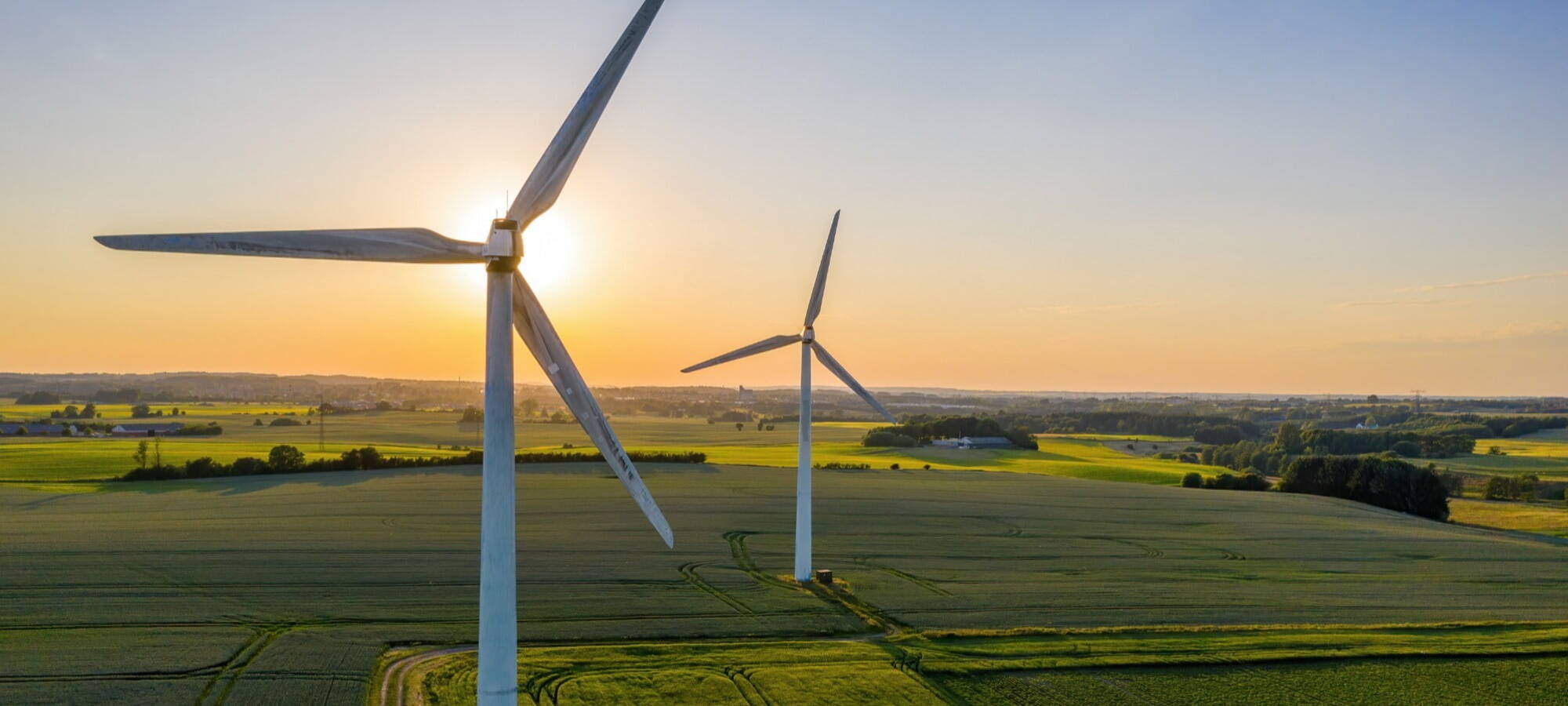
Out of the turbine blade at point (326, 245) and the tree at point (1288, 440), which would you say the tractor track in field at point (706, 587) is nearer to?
the turbine blade at point (326, 245)

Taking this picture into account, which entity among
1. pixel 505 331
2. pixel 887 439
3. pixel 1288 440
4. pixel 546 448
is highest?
pixel 505 331

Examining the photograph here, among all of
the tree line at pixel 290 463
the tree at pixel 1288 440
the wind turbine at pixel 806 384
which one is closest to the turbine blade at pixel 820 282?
the wind turbine at pixel 806 384

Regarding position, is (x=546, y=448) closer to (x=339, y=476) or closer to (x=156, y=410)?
(x=339, y=476)

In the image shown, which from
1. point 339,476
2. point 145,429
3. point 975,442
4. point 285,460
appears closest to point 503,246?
point 339,476

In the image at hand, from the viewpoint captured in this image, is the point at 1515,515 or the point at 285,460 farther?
the point at 285,460

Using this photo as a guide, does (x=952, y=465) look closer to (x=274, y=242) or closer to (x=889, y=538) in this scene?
(x=889, y=538)

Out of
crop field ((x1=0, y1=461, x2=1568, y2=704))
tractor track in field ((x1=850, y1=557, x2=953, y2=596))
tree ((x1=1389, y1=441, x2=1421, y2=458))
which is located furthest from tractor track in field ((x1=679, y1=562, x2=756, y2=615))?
tree ((x1=1389, y1=441, x2=1421, y2=458))

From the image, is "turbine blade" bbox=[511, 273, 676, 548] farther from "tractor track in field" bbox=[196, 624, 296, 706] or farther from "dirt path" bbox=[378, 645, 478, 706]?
"tractor track in field" bbox=[196, 624, 296, 706]

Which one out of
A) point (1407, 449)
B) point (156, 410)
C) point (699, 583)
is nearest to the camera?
point (699, 583)
